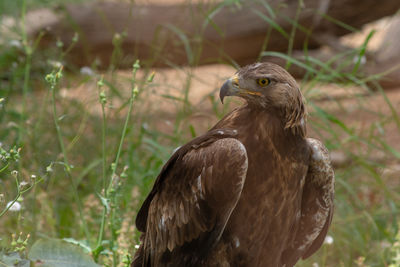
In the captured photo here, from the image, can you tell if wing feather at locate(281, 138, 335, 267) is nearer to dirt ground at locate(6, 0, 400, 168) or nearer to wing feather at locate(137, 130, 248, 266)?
wing feather at locate(137, 130, 248, 266)

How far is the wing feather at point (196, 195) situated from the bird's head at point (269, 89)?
217mm

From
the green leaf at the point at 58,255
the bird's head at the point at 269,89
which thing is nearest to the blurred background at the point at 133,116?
the green leaf at the point at 58,255

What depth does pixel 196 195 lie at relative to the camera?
10.3 feet

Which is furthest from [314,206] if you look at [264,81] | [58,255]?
[58,255]

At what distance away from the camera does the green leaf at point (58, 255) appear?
311 cm

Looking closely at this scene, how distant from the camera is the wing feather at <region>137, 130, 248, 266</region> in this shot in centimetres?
298

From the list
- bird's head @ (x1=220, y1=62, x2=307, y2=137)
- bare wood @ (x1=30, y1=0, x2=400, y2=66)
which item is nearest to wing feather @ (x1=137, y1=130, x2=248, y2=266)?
bird's head @ (x1=220, y1=62, x2=307, y2=137)

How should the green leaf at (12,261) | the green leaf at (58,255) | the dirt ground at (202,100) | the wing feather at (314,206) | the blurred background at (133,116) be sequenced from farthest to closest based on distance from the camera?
the dirt ground at (202,100)
the blurred background at (133,116)
the wing feather at (314,206)
the green leaf at (58,255)
the green leaf at (12,261)

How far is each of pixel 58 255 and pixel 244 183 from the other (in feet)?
3.03

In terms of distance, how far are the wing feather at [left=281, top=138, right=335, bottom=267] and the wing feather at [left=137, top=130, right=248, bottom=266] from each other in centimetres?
46

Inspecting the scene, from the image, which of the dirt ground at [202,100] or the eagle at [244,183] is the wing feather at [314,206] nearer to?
the eagle at [244,183]

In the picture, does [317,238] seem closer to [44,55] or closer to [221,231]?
[221,231]

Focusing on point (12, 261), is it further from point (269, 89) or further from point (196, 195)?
point (269, 89)

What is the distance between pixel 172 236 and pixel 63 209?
2.07 metres
